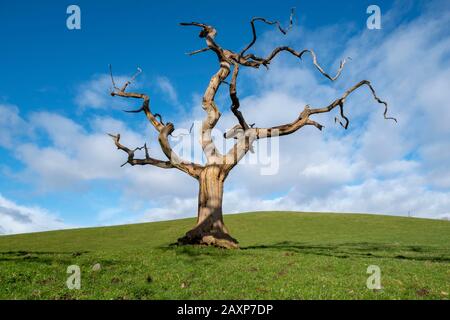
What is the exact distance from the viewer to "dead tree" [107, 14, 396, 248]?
28156 millimetres

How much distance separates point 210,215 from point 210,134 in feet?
22.0

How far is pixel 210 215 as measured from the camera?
28.2 meters

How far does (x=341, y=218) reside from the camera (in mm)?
75562

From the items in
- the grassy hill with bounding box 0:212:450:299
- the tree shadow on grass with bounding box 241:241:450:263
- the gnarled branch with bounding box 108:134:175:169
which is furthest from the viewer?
the gnarled branch with bounding box 108:134:175:169

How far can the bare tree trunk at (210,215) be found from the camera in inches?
1082

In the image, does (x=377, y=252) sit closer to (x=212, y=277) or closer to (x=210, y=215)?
(x=210, y=215)

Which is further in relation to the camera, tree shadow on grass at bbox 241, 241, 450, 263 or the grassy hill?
tree shadow on grass at bbox 241, 241, 450, 263

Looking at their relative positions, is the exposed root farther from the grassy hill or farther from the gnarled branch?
the gnarled branch

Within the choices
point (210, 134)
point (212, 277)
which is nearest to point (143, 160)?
point (210, 134)

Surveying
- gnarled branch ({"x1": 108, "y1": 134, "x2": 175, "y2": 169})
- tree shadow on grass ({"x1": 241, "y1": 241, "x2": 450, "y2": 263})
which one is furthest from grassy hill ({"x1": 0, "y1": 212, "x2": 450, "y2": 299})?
gnarled branch ({"x1": 108, "y1": 134, "x2": 175, "y2": 169})

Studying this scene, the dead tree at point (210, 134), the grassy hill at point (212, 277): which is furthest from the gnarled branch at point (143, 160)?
the grassy hill at point (212, 277)

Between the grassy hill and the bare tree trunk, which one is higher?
the bare tree trunk

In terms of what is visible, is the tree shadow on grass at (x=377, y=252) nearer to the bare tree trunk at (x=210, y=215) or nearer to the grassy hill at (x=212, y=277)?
the bare tree trunk at (x=210, y=215)
